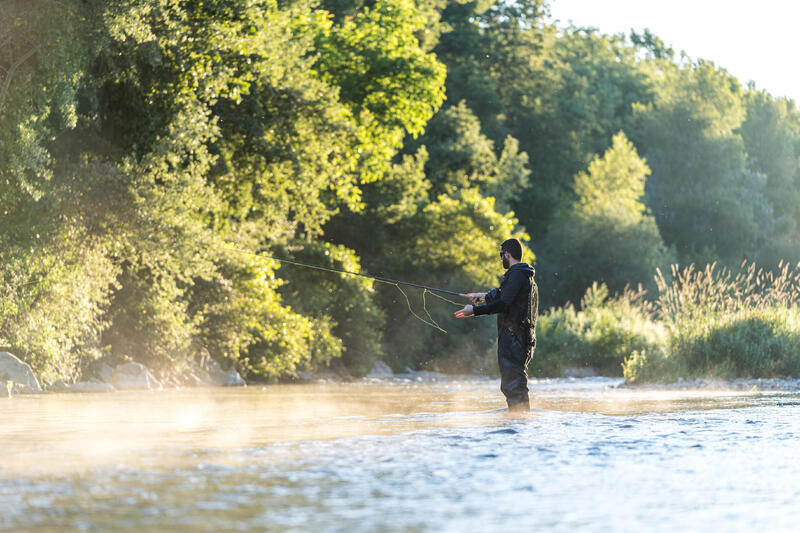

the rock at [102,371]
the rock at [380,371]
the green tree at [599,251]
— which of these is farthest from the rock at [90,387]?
the green tree at [599,251]

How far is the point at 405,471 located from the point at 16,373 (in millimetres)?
14012

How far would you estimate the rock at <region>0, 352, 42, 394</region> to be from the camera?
66.5ft

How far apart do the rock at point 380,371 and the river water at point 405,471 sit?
22.9 m

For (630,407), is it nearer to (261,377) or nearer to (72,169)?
(72,169)

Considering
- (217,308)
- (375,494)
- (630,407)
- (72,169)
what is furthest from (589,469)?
(217,308)

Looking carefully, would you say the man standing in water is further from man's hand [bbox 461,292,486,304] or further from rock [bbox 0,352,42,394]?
rock [bbox 0,352,42,394]

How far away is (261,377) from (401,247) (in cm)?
1068

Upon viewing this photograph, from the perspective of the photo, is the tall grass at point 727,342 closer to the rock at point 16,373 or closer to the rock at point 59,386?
the rock at point 59,386

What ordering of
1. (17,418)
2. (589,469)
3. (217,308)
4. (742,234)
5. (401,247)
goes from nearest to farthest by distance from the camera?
(589,469) → (17,418) → (217,308) → (401,247) → (742,234)

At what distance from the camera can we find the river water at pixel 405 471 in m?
6.18

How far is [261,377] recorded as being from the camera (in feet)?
99.2

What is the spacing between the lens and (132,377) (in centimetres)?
2516

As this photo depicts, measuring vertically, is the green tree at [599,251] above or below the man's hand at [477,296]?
above

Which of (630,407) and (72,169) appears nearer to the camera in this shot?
(630,407)
